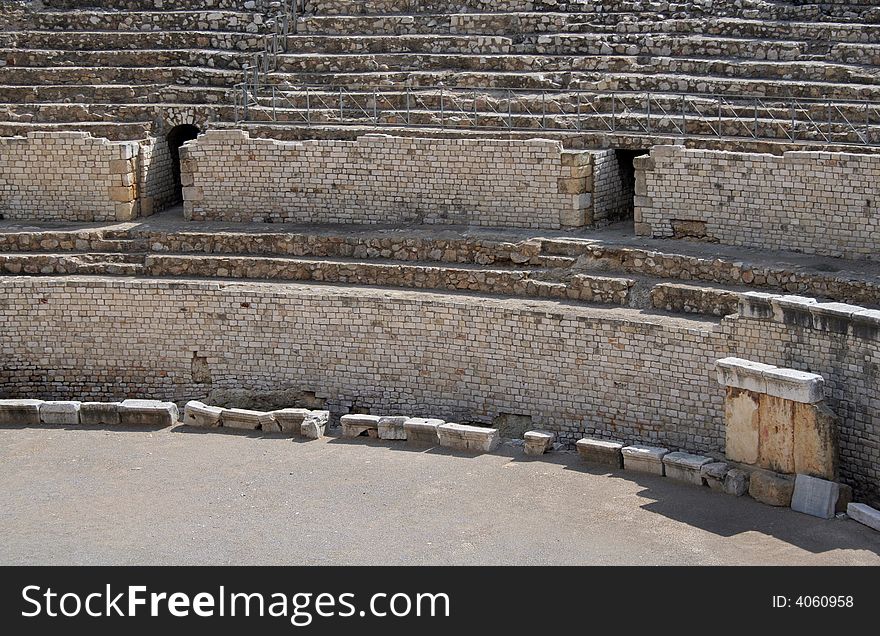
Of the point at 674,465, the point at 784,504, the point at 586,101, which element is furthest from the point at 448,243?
the point at 784,504

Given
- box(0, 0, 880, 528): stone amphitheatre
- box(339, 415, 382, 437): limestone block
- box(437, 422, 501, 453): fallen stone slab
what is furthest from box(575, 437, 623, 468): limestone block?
box(339, 415, 382, 437): limestone block

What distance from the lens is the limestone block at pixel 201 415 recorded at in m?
25.4

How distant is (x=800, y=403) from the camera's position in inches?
829

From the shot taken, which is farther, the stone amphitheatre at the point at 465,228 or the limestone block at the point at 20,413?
the limestone block at the point at 20,413

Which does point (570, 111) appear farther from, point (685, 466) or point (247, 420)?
point (685, 466)

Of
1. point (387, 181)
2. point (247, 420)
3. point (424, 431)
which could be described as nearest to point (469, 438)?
point (424, 431)

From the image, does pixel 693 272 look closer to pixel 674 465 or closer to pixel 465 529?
pixel 674 465

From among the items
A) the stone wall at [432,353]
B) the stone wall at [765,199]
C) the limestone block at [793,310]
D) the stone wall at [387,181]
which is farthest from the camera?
the stone wall at [387,181]

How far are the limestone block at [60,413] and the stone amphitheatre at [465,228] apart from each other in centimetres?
4

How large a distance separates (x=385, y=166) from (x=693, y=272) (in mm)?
6227

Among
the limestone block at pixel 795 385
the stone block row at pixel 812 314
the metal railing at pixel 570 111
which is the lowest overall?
the limestone block at pixel 795 385

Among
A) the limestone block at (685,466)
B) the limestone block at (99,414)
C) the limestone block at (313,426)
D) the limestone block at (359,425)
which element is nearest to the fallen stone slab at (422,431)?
the limestone block at (359,425)

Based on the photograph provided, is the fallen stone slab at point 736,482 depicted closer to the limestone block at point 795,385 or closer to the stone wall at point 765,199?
the limestone block at point 795,385

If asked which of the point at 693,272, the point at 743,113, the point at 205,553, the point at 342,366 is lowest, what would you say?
the point at 205,553
